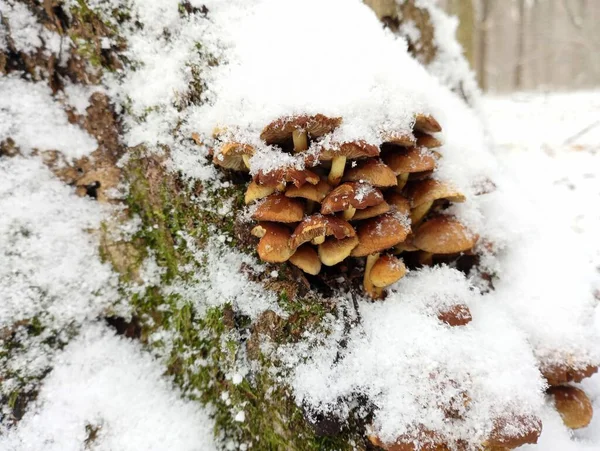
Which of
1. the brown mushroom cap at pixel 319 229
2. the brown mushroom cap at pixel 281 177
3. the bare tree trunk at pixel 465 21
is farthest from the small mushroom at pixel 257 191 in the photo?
the bare tree trunk at pixel 465 21

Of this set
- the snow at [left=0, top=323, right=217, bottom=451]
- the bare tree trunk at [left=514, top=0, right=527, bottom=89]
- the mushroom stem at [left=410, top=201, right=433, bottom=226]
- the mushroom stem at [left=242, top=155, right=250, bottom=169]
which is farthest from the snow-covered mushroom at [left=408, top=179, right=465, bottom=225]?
the bare tree trunk at [left=514, top=0, right=527, bottom=89]

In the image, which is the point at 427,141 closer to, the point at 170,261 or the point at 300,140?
the point at 300,140

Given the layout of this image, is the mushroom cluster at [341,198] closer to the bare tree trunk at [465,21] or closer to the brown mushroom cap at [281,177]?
the brown mushroom cap at [281,177]

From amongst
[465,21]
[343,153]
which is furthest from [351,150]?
[465,21]

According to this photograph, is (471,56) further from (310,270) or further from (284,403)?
(284,403)

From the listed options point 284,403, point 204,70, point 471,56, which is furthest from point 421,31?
point 284,403
